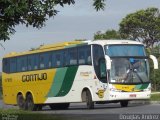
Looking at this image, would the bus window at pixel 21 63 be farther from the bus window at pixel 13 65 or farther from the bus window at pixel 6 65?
the bus window at pixel 6 65

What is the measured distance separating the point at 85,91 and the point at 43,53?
4067mm

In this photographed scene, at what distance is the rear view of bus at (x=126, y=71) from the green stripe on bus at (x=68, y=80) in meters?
2.01

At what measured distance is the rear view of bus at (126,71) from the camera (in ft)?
90.3

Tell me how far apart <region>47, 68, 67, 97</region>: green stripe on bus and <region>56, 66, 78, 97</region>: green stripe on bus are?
201 millimetres

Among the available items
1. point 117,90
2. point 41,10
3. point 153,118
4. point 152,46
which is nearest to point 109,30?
point 152,46

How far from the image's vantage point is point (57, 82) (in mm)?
30422

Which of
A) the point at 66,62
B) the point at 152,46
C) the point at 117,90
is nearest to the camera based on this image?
the point at 117,90

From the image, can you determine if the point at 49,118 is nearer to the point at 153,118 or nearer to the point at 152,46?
the point at 153,118

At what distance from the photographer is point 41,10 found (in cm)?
1223

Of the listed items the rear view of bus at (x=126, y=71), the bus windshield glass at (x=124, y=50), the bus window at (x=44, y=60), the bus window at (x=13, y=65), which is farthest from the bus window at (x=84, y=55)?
the bus window at (x=13, y=65)

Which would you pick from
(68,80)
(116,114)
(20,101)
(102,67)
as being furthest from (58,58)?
(116,114)

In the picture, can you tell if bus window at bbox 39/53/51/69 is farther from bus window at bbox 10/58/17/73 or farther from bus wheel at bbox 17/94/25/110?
bus window at bbox 10/58/17/73

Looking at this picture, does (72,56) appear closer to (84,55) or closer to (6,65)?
(84,55)

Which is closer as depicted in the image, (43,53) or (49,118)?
(49,118)
